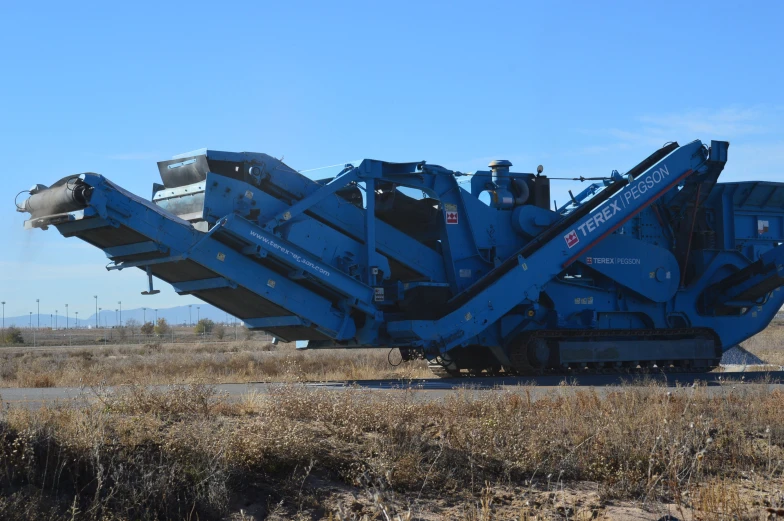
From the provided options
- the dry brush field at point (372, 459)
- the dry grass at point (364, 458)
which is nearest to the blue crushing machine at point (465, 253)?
the dry brush field at point (372, 459)

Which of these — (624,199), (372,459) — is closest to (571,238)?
(624,199)

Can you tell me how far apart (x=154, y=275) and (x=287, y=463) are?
28.7ft

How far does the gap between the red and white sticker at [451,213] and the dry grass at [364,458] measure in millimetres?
7865

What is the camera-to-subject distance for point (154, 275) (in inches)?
627

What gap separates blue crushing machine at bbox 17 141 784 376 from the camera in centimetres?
1529

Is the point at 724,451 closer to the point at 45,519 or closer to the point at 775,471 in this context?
the point at 775,471

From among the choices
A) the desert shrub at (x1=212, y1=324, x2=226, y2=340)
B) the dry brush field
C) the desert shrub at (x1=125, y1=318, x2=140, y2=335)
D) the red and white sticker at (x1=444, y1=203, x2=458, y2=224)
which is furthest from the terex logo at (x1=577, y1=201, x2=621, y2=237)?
the desert shrub at (x1=125, y1=318, x2=140, y2=335)

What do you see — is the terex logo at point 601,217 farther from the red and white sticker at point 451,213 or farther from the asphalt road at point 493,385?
the asphalt road at point 493,385

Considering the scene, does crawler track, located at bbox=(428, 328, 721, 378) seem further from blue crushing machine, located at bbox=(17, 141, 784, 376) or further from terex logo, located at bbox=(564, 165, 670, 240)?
terex logo, located at bbox=(564, 165, 670, 240)

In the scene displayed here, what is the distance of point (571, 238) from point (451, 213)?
242cm

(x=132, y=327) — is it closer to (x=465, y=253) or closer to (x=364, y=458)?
(x=465, y=253)

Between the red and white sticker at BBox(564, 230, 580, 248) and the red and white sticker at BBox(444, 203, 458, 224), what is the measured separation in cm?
219

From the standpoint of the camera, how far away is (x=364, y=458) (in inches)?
317

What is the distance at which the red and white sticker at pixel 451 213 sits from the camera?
17.9 metres
